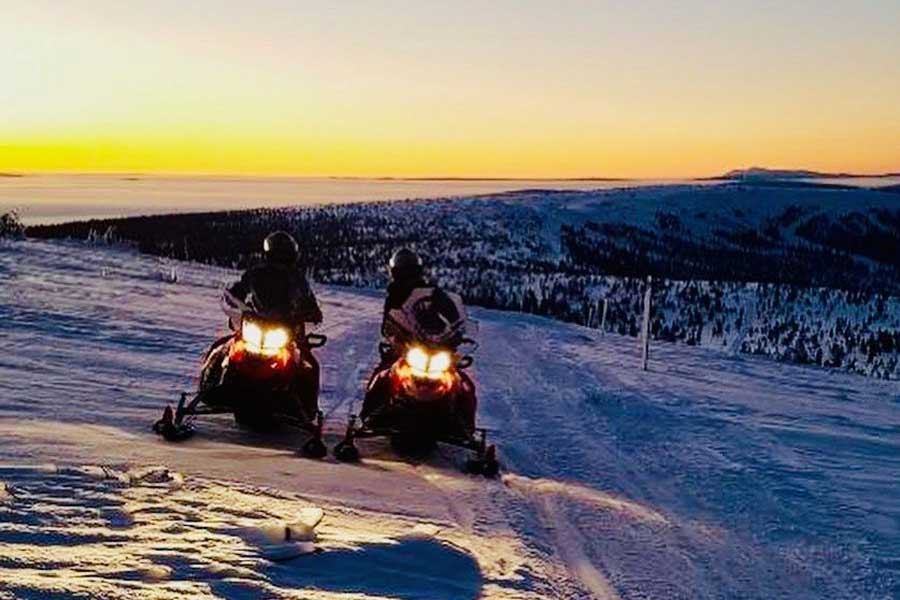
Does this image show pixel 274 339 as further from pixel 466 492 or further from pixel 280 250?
pixel 466 492

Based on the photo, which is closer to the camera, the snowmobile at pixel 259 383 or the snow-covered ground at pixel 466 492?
the snow-covered ground at pixel 466 492

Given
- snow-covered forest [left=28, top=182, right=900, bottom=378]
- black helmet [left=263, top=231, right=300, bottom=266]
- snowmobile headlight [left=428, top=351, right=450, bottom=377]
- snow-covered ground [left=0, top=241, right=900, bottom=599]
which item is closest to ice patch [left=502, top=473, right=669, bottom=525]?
snow-covered ground [left=0, top=241, right=900, bottom=599]

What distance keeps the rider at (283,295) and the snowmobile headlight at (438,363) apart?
3.93 ft

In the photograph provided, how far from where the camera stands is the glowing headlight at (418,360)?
26.3 feet

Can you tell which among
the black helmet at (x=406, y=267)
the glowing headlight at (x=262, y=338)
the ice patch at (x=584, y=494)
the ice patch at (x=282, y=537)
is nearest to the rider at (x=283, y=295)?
the glowing headlight at (x=262, y=338)

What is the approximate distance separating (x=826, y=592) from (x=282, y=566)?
3098 millimetres

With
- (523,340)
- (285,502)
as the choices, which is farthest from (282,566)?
(523,340)

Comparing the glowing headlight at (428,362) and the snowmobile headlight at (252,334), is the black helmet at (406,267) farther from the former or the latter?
the snowmobile headlight at (252,334)

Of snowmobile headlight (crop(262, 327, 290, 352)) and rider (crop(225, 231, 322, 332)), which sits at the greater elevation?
rider (crop(225, 231, 322, 332))

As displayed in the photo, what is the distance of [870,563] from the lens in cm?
640

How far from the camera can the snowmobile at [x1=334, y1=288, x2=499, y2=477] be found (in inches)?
316

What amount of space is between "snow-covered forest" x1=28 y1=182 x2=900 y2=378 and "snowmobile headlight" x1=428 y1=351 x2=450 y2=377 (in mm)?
15413

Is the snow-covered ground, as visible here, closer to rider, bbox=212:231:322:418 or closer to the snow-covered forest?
rider, bbox=212:231:322:418

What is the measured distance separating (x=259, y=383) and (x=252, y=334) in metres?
0.41
